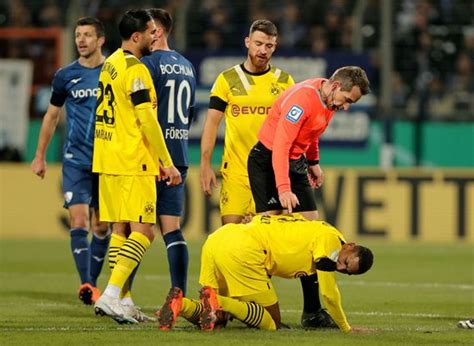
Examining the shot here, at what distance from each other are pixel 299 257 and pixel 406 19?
41.9 ft

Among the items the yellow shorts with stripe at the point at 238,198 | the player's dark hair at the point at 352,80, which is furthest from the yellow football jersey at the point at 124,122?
the player's dark hair at the point at 352,80

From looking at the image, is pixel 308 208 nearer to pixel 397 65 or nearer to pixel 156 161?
pixel 156 161

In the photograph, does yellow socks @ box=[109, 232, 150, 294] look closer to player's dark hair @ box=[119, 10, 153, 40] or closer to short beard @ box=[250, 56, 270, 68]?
player's dark hair @ box=[119, 10, 153, 40]

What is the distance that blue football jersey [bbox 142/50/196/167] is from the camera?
10056 mm

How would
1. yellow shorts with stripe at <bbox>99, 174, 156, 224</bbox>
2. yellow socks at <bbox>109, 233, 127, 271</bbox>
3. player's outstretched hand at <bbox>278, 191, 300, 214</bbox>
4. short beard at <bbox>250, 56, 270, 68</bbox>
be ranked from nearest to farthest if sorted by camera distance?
player's outstretched hand at <bbox>278, 191, 300, 214</bbox> → yellow shorts with stripe at <bbox>99, 174, 156, 224</bbox> → yellow socks at <bbox>109, 233, 127, 271</bbox> → short beard at <bbox>250, 56, 270, 68</bbox>

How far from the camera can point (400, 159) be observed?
2000 centimetres

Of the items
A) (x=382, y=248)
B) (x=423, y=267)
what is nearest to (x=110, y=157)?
(x=423, y=267)

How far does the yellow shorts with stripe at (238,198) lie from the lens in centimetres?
1067

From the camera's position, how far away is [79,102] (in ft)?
38.0

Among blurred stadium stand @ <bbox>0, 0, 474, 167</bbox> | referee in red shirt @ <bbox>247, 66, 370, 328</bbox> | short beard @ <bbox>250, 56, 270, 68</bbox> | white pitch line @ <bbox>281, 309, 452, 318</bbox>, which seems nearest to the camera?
referee in red shirt @ <bbox>247, 66, 370, 328</bbox>

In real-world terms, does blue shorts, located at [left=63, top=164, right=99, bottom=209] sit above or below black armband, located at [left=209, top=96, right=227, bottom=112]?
below

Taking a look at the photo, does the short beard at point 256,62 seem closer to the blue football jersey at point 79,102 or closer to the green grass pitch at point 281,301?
the blue football jersey at point 79,102

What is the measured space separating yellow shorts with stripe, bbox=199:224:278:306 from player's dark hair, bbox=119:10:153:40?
1652mm

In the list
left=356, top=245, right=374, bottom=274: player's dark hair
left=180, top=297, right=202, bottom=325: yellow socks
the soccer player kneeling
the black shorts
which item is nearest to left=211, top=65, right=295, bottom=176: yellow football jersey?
the black shorts
